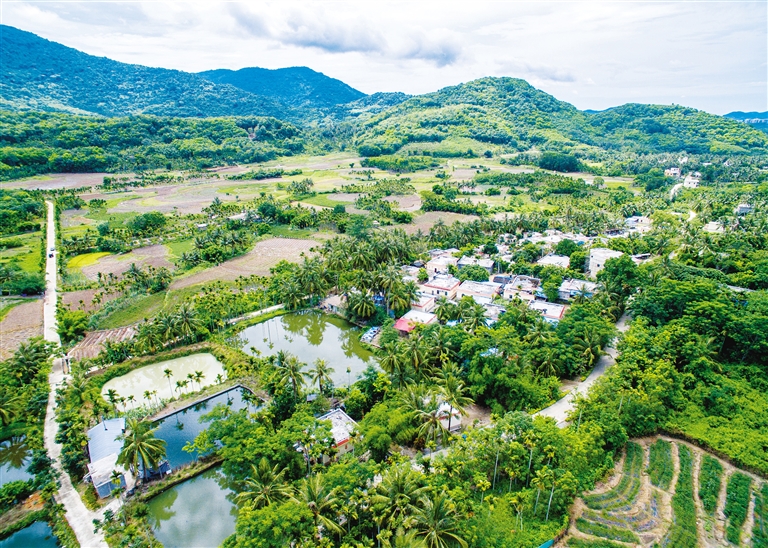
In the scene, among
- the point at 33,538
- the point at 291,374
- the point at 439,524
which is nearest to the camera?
the point at 439,524

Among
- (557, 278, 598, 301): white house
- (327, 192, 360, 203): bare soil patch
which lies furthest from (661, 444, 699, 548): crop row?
(327, 192, 360, 203): bare soil patch

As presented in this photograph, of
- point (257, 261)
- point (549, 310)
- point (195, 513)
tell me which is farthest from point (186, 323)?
point (549, 310)

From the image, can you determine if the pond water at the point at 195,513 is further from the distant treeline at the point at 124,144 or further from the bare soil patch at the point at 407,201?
the distant treeline at the point at 124,144

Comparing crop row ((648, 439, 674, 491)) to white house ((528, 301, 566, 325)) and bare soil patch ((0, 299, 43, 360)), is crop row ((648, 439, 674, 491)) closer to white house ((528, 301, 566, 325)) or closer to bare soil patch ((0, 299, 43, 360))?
white house ((528, 301, 566, 325))

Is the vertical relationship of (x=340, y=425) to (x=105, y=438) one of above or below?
above

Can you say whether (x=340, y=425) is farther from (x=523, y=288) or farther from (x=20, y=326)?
(x=20, y=326)

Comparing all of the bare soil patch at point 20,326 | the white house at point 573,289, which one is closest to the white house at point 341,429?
the white house at point 573,289
